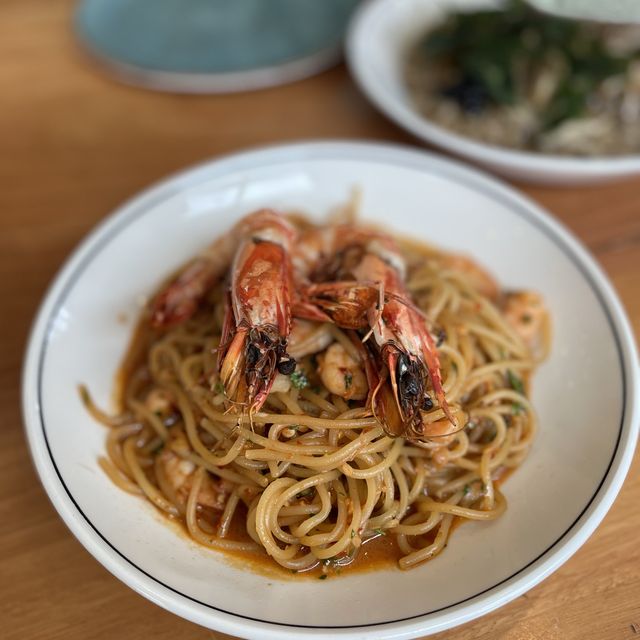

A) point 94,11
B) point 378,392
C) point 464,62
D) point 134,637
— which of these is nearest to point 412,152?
point 464,62

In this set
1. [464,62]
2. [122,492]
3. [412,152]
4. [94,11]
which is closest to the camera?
[122,492]

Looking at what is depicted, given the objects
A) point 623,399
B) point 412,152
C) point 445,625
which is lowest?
point 445,625

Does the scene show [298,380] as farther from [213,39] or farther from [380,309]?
[213,39]

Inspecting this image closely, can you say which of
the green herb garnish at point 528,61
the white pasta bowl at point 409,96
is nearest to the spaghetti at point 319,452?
the white pasta bowl at point 409,96

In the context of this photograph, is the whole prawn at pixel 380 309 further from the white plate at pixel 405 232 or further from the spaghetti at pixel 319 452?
the white plate at pixel 405 232

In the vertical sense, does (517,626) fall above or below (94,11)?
below

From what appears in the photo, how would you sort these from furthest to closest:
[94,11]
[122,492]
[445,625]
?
[94,11] < [122,492] < [445,625]

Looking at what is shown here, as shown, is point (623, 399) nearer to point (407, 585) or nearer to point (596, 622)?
point (596, 622)
